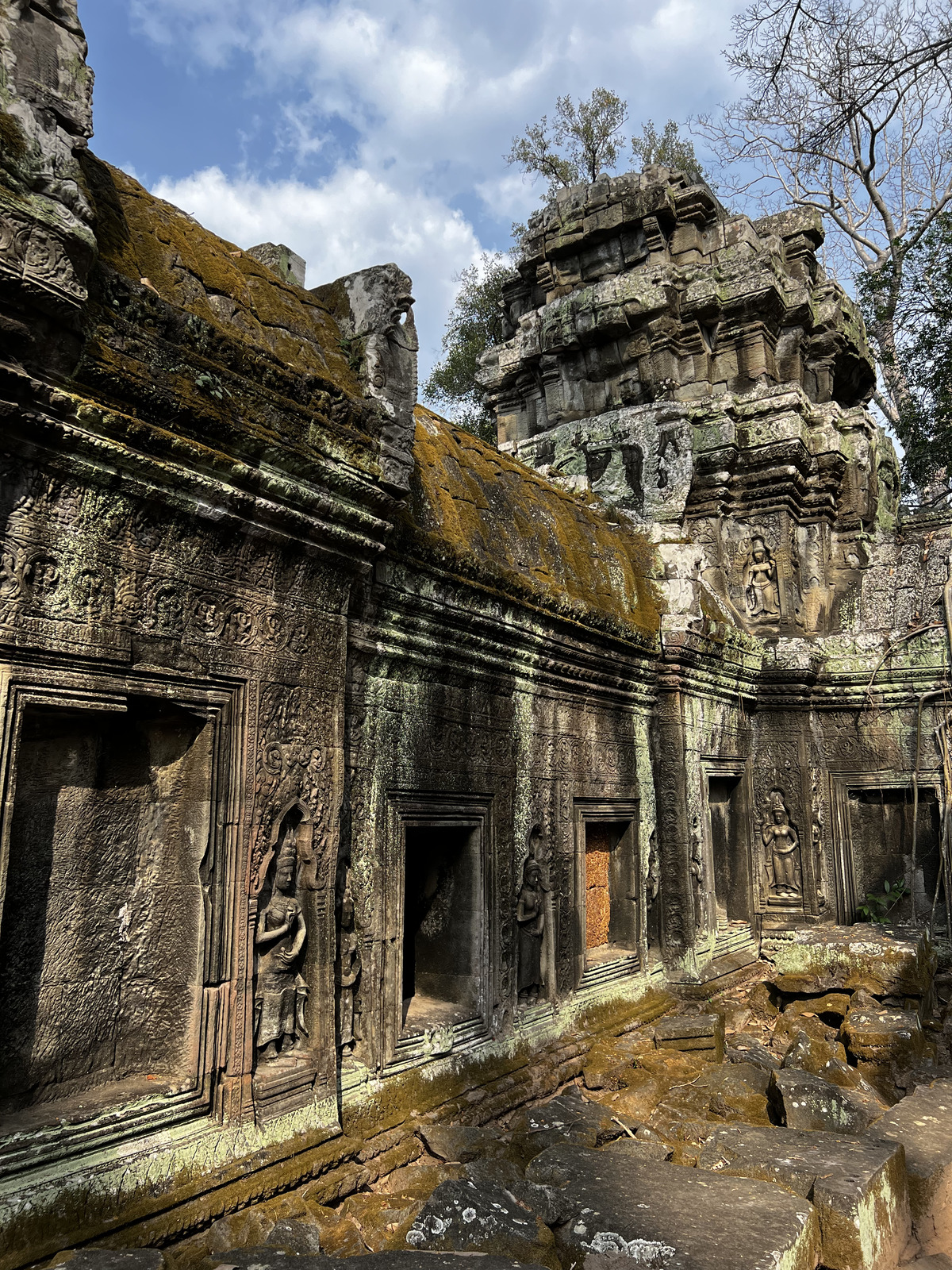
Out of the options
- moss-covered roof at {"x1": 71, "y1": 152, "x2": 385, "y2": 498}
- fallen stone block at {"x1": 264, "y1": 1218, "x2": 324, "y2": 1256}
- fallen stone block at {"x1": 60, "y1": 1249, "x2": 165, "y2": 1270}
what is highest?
moss-covered roof at {"x1": 71, "y1": 152, "x2": 385, "y2": 498}

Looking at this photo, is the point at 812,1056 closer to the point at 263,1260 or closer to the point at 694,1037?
the point at 694,1037

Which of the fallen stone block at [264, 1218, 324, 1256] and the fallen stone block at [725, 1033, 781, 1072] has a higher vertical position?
the fallen stone block at [264, 1218, 324, 1256]

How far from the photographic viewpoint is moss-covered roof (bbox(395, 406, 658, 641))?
4.63 metres

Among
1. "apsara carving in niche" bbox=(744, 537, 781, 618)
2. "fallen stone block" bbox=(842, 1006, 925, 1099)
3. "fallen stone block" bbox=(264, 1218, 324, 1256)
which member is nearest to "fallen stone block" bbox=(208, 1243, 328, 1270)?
"fallen stone block" bbox=(264, 1218, 324, 1256)

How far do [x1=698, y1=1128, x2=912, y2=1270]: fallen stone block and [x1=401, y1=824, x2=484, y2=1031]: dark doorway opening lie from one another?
59.8 inches

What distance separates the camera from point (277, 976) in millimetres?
3262

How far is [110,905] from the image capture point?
116 inches

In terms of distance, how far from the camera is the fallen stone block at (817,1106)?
416 cm

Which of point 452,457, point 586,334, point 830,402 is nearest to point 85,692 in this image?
point 452,457

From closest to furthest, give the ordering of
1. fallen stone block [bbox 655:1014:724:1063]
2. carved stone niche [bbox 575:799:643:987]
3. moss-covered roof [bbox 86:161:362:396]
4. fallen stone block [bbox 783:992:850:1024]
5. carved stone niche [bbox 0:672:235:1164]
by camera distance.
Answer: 1. carved stone niche [bbox 0:672:235:1164]
2. moss-covered roof [bbox 86:161:362:396]
3. fallen stone block [bbox 655:1014:724:1063]
4. carved stone niche [bbox 575:799:643:987]
5. fallen stone block [bbox 783:992:850:1024]

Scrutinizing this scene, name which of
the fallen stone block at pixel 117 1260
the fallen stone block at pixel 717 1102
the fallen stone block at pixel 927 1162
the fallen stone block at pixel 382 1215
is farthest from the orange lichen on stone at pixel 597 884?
the fallen stone block at pixel 117 1260

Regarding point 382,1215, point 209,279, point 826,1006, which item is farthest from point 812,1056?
point 209,279

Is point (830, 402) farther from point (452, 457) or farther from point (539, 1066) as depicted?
point (539, 1066)

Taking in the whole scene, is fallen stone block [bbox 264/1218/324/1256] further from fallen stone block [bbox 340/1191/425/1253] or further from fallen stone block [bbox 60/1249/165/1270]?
fallen stone block [bbox 60/1249/165/1270]
